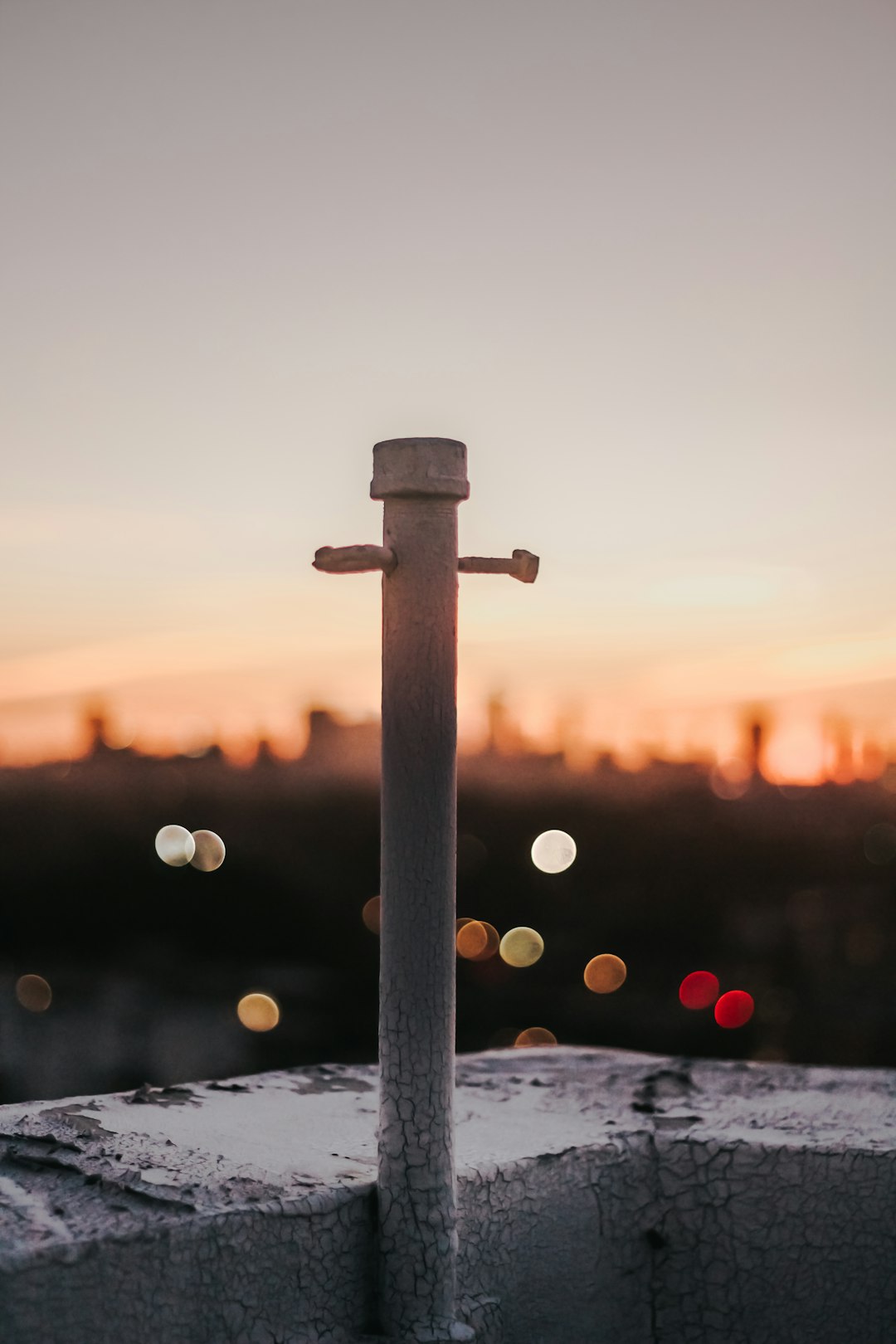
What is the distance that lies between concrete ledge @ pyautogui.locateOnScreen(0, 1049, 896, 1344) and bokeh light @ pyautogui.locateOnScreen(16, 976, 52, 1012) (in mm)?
22128

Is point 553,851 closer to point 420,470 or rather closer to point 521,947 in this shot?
point 521,947

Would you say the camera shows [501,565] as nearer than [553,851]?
Yes

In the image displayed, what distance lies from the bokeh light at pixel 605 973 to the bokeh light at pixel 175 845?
7904mm

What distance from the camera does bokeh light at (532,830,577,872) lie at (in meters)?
28.0

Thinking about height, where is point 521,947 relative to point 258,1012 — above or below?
A: above

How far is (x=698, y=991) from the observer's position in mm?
27828

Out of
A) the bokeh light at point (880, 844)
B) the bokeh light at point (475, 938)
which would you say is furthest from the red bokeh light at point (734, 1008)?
the bokeh light at point (475, 938)

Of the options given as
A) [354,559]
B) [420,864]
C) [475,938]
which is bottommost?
[475,938]

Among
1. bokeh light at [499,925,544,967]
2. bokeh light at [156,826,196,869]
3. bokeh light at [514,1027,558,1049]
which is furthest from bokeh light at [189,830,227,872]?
bokeh light at [514,1027,558,1049]

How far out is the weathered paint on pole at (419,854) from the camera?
11.5 ft

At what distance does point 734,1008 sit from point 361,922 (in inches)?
291

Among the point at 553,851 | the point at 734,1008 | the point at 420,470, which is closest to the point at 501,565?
the point at 420,470

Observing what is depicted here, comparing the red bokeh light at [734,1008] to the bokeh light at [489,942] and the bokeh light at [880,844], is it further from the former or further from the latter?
the bokeh light at [489,942]

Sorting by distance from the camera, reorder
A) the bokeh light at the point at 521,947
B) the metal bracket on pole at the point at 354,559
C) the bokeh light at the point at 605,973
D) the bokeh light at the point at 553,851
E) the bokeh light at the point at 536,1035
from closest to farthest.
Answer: the metal bracket on pole at the point at 354,559 < the bokeh light at the point at 536,1035 < the bokeh light at the point at 605,973 < the bokeh light at the point at 553,851 < the bokeh light at the point at 521,947
